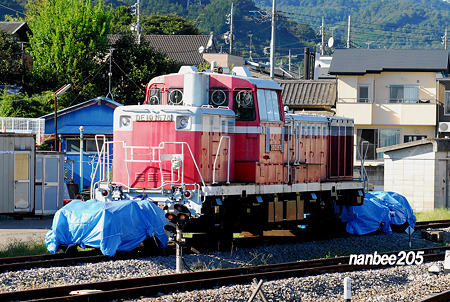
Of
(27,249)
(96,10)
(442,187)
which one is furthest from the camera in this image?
(96,10)

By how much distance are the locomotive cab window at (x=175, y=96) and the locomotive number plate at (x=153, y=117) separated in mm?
1224

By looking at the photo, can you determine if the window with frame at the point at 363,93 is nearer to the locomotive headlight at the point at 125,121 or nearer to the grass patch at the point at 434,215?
the grass patch at the point at 434,215

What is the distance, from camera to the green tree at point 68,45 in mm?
44812

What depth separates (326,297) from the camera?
447 inches

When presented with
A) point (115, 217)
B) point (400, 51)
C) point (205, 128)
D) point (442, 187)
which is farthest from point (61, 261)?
point (400, 51)

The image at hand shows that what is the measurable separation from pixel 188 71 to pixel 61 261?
17.4 ft

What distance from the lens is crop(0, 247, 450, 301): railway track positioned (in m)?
9.96

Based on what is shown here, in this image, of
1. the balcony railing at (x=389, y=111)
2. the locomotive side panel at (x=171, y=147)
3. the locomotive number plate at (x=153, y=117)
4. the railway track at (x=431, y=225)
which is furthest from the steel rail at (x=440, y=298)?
the balcony railing at (x=389, y=111)

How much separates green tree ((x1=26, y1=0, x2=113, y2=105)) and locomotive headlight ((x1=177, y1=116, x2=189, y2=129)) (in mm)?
31026

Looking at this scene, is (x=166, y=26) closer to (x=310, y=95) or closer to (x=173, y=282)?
(x=310, y=95)

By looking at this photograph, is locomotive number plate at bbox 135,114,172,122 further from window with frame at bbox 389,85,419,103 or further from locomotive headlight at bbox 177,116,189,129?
window with frame at bbox 389,85,419,103

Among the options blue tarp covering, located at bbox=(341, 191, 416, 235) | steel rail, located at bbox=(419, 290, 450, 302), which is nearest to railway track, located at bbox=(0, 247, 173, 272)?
steel rail, located at bbox=(419, 290, 450, 302)

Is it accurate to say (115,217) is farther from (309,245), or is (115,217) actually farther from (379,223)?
(379,223)

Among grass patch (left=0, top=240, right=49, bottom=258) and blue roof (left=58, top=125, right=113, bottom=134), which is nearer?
grass patch (left=0, top=240, right=49, bottom=258)
